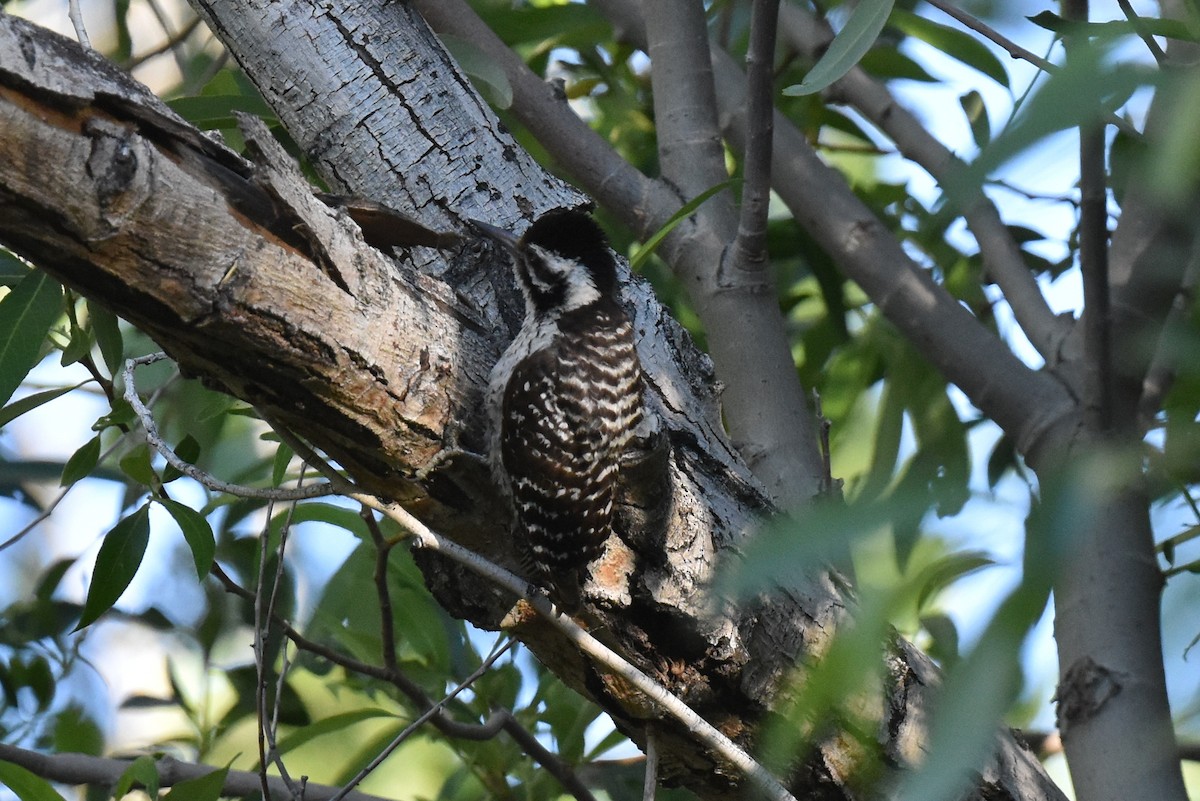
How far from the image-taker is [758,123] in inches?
63.0

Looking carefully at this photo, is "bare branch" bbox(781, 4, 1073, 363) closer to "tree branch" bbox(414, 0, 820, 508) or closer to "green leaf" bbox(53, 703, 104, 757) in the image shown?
"tree branch" bbox(414, 0, 820, 508)

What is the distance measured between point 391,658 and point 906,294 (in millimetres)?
1094

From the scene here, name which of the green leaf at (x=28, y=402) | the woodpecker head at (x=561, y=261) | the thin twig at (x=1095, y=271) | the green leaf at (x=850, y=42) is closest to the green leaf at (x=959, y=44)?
the thin twig at (x=1095, y=271)

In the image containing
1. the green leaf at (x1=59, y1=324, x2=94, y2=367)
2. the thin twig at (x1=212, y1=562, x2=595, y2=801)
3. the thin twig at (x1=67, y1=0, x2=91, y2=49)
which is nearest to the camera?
the thin twig at (x1=67, y1=0, x2=91, y2=49)

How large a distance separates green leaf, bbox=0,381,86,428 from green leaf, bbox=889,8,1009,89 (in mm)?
1484

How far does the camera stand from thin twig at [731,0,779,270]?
1.50 meters

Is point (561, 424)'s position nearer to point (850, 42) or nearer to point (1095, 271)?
point (850, 42)

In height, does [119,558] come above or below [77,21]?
below

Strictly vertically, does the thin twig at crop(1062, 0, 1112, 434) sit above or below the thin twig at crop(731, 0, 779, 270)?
below

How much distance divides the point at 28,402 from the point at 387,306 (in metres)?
0.79

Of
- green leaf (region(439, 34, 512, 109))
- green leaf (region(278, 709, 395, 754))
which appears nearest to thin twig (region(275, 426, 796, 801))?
green leaf (region(439, 34, 512, 109))

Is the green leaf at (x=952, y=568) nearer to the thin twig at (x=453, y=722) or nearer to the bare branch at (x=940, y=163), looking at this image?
the thin twig at (x=453, y=722)

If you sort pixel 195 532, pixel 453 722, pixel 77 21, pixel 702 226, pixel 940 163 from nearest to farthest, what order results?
pixel 77 21, pixel 195 532, pixel 453 722, pixel 702 226, pixel 940 163

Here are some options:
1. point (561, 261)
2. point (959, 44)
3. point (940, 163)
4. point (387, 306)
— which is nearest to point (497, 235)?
point (561, 261)
